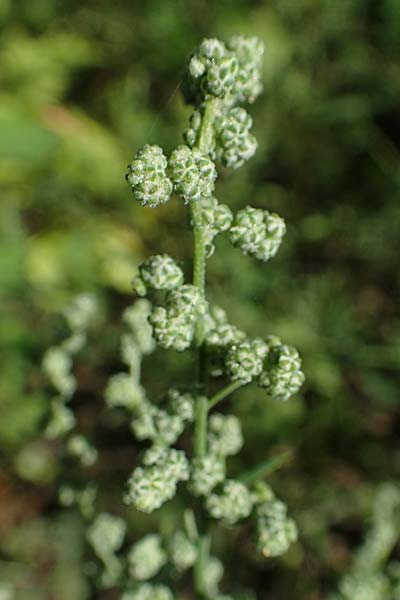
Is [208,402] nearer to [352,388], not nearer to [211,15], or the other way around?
[352,388]

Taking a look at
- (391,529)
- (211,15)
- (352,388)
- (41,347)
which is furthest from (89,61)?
(391,529)

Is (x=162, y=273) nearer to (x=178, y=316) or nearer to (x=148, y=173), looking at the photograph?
(x=178, y=316)

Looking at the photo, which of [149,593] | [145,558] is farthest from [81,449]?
[149,593]

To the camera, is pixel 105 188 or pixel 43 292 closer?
pixel 43 292

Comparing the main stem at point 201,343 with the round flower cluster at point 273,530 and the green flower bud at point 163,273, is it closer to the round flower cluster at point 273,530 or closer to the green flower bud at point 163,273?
the green flower bud at point 163,273

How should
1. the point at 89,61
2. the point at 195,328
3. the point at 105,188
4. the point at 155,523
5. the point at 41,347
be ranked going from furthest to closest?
the point at 89,61, the point at 105,188, the point at 41,347, the point at 155,523, the point at 195,328
